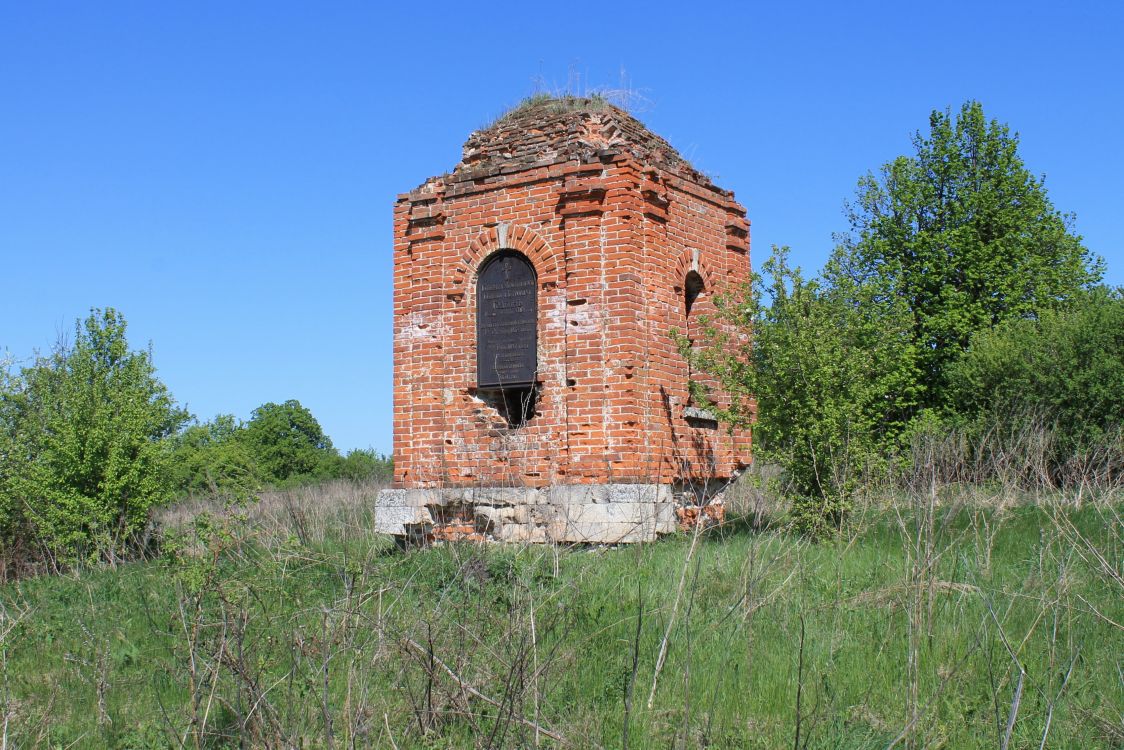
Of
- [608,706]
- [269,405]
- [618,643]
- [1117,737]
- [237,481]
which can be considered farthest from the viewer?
[269,405]

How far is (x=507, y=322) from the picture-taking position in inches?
439

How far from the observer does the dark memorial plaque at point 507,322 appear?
35.9 ft

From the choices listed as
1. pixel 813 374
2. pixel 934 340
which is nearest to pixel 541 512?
pixel 813 374

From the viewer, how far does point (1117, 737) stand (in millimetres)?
4402

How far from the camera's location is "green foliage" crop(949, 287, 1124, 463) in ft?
58.3

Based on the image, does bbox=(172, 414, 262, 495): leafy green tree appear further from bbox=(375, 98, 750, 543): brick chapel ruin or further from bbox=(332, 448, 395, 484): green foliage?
bbox=(375, 98, 750, 543): brick chapel ruin

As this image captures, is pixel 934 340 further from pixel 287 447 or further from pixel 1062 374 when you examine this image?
pixel 287 447

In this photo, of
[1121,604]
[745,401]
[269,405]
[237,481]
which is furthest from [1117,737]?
[269,405]

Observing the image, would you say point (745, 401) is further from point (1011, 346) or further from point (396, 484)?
point (1011, 346)

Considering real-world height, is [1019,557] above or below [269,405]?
below

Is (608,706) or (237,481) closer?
(608,706)

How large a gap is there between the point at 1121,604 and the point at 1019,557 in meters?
1.87

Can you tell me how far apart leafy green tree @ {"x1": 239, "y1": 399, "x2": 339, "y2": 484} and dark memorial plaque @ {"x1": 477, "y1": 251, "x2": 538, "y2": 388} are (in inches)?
840

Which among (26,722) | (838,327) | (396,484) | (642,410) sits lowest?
(26,722)
